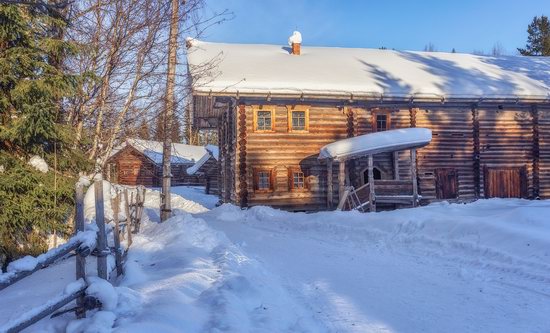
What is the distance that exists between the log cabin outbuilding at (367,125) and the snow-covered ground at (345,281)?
8.11m

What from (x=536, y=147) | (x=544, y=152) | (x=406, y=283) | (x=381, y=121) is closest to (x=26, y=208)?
(x=406, y=283)

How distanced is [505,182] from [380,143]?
8266 mm

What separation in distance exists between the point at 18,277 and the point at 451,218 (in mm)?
9389

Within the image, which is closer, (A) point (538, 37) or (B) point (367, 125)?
(B) point (367, 125)

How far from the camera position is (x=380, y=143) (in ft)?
57.4

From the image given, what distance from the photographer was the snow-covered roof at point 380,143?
17.5m

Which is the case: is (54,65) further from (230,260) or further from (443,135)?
(443,135)

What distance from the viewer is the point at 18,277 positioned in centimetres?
358

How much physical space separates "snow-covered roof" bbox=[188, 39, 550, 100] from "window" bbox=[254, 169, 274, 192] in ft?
11.2

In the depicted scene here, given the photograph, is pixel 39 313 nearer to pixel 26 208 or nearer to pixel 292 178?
pixel 26 208

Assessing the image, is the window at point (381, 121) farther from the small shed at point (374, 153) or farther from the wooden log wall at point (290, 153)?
the small shed at point (374, 153)

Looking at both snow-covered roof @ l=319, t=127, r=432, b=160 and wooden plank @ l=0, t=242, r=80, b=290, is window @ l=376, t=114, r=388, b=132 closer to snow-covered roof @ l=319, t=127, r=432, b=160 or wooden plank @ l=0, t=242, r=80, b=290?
snow-covered roof @ l=319, t=127, r=432, b=160

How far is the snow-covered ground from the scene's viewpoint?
4656 millimetres

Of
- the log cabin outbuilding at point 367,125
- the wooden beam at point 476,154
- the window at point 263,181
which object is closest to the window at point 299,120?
the log cabin outbuilding at point 367,125
